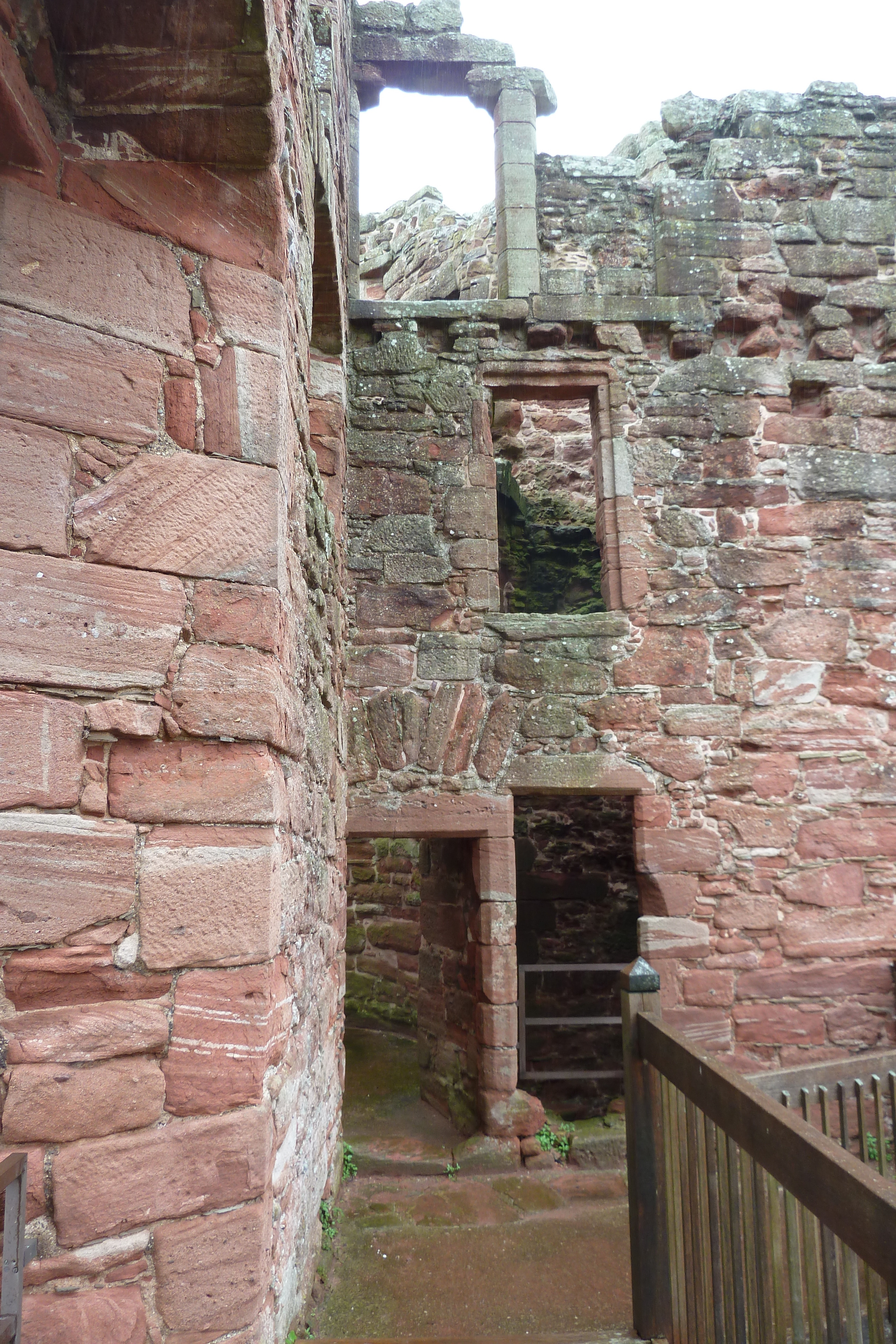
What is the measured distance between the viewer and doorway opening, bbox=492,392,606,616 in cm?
712

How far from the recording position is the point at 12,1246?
1.43 meters

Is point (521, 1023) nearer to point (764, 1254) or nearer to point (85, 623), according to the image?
point (764, 1254)

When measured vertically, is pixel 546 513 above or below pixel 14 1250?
above

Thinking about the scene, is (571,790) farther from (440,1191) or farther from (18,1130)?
(18,1130)

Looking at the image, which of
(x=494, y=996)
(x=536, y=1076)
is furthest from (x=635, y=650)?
(x=536, y=1076)

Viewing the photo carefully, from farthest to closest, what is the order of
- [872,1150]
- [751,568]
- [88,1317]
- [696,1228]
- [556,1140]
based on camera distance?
[751,568] → [556,1140] → [872,1150] → [696,1228] → [88,1317]

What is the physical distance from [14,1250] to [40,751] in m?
0.84

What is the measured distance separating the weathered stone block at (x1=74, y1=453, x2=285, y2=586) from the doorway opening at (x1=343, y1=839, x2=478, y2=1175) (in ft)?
11.4

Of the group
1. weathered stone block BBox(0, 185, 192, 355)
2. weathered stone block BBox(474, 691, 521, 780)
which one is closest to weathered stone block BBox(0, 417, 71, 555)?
weathered stone block BBox(0, 185, 192, 355)

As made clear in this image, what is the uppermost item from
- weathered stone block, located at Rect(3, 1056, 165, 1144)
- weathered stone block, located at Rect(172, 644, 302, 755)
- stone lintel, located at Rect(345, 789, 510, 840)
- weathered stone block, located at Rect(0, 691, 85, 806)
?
weathered stone block, located at Rect(172, 644, 302, 755)

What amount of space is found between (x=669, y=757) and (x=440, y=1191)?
2521 millimetres

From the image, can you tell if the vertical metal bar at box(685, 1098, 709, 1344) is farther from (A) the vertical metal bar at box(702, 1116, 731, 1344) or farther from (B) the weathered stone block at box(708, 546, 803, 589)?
(B) the weathered stone block at box(708, 546, 803, 589)

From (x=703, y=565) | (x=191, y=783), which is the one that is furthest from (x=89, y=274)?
(x=703, y=565)

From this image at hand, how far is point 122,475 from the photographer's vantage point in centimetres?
174
